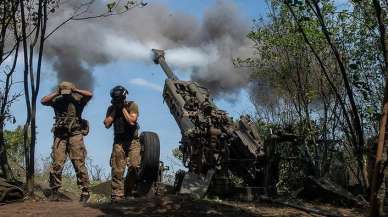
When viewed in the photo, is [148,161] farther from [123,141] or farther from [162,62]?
[162,62]

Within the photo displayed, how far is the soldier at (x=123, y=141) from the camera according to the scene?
9.45 metres

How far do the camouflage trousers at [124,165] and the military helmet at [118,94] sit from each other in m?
0.64

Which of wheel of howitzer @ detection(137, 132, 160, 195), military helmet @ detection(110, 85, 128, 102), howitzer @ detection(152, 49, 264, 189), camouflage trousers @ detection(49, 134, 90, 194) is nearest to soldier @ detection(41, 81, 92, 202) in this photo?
camouflage trousers @ detection(49, 134, 90, 194)

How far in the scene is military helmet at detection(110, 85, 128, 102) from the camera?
9500mm

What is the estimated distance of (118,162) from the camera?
31.1 feet

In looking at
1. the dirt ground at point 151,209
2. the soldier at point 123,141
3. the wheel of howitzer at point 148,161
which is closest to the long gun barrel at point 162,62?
the wheel of howitzer at point 148,161

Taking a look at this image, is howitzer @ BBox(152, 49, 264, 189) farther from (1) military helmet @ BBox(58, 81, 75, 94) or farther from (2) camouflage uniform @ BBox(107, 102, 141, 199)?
(1) military helmet @ BBox(58, 81, 75, 94)

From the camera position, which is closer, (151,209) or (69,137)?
(151,209)

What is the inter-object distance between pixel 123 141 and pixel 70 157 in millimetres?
783

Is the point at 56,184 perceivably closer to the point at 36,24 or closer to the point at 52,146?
the point at 52,146

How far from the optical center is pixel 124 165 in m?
9.55

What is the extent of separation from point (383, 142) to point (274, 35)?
1388 centimetres

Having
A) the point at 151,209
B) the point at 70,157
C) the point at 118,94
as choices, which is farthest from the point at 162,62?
the point at 151,209

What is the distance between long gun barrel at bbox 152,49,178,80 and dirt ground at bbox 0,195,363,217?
418 centimetres
